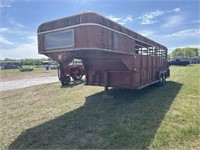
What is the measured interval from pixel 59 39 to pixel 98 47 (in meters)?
1.15

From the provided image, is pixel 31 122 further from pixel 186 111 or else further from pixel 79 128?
pixel 186 111

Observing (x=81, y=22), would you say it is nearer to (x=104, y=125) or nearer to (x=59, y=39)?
(x=59, y=39)

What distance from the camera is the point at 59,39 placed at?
14.9ft

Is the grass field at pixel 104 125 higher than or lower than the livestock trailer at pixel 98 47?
lower

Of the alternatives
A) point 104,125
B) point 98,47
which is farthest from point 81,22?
point 104,125

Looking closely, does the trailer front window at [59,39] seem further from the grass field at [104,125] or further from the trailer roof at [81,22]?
the grass field at [104,125]

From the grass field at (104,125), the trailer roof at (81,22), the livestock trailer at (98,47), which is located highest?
the trailer roof at (81,22)

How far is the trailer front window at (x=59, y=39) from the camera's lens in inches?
168

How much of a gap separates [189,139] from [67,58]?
11.3 ft

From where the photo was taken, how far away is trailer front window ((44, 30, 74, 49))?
14.0ft

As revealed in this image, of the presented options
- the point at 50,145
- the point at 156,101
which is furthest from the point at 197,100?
the point at 50,145

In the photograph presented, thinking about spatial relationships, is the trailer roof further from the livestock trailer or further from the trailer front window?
the trailer front window

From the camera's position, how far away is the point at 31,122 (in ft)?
15.3

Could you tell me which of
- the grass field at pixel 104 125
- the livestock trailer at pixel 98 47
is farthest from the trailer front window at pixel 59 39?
the grass field at pixel 104 125
